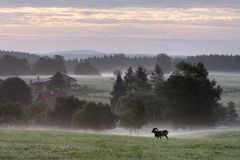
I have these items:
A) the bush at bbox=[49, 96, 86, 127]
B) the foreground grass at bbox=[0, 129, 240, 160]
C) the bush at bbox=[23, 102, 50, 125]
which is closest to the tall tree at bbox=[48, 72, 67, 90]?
the bush at bbox=[23, 102, 50, 125]

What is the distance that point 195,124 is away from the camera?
99.1 m

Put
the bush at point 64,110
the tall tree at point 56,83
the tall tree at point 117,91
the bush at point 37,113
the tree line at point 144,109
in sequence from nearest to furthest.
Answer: the tree line at point 144,109 → the bush at point 64,110 → the bush at point 37,113 → the tall tree at point 117,91 → the tall tree at point 56,83

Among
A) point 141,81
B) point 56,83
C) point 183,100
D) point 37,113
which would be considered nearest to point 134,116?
point 183,100

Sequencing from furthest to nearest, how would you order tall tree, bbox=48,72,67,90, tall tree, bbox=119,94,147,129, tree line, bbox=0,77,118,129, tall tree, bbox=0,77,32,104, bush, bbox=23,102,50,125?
tall tree, bbox=48,72,67,90 < tall tree, bbox=0,77,32,104 < bush, bbox=23,102,50,125 < tall tree, bbox=119,94,147,129 < tree line, bbox=0,77,118,129

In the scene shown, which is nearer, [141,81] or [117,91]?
[117,91]

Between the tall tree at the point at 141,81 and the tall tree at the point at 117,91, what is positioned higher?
the tall tree at the point at 141,81

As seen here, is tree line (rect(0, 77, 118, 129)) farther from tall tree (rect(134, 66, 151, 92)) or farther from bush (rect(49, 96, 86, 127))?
tall tree (rect(134, 66, 151, 92))

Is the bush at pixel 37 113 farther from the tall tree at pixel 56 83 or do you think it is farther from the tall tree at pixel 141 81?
the tall tree at pixel 56 83

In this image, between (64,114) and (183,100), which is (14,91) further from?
(183,100)

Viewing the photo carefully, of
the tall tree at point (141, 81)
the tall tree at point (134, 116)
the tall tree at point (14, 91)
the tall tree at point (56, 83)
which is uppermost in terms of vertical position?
the tall tree at point (56, 83)

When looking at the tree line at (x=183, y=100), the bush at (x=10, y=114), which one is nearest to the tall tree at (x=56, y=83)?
the tree line at (x=183, y=100)

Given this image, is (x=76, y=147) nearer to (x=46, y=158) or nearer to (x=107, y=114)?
(x=46, y=158)

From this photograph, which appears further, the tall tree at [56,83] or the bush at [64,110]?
the tall tree at [56,83]

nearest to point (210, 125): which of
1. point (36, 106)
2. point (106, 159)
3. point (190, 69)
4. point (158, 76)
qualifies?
point (190, 69)
